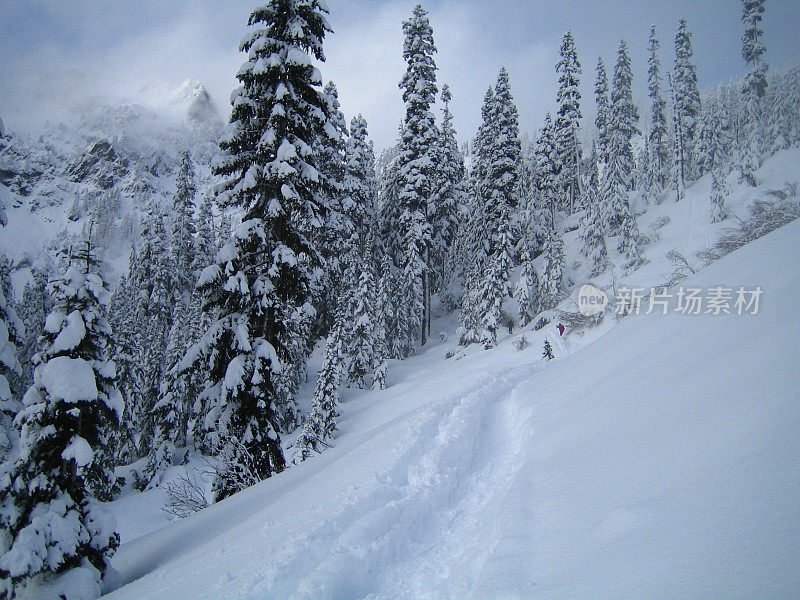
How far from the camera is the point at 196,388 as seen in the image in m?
25.5

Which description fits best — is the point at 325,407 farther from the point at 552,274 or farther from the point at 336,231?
the point at 552,274

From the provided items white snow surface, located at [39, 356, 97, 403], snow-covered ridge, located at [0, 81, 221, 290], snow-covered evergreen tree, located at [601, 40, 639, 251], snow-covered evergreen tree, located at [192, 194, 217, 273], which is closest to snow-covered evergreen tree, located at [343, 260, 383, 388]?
snow-covered evergreen tree, located at [192, 194, 217, 273]

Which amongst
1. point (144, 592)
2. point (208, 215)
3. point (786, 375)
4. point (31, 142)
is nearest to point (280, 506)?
point (144, 592)

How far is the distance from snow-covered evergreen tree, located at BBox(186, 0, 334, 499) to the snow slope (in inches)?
69.8

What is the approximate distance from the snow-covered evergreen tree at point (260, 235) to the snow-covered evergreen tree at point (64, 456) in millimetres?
2293

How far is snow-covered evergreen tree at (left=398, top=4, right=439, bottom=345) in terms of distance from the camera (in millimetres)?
27719

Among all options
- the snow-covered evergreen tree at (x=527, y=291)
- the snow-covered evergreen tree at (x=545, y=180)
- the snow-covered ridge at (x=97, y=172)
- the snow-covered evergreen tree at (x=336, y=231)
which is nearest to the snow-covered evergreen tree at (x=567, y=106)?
the snow-covered evergreen tree at (x=545, y=180)

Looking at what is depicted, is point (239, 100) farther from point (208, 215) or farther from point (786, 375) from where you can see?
point (208, 215)

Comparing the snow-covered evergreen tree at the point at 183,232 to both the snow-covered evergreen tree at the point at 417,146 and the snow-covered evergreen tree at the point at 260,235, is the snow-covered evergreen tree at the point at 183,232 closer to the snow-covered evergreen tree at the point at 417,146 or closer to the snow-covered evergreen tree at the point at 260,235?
the snow-covered evergreen tree at the point at 417,146

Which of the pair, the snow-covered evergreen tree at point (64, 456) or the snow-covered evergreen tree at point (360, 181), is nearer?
the snow-covered evergreen tree at point (64, 456)

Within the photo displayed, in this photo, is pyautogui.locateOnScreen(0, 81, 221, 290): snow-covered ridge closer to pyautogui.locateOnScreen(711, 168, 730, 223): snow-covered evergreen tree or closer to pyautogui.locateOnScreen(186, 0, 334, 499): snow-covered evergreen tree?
pyautogui.locateOnScreen(186, 0, 334, 499): snow-covered evergreen tree

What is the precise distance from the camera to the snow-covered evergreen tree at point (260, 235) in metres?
9.23

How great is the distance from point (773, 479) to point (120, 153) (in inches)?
7543

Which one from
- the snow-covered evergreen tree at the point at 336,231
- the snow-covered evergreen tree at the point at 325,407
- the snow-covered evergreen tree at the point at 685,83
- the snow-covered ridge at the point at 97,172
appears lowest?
the snow-covered evergreen tree at the point at 325,407
